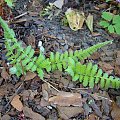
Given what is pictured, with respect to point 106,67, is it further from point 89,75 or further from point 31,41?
point 31,41

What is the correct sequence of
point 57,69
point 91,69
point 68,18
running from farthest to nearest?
point 68,18, point 57,69, point 91,69

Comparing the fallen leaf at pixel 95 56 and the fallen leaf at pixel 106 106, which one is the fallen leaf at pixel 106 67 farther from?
the fallen leaf at pixel 106 106

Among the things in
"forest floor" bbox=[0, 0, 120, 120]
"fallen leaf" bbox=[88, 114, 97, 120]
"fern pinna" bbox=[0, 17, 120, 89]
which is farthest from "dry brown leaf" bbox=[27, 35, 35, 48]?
"fallen leaf" bbox=[88, 114, 97, 120]

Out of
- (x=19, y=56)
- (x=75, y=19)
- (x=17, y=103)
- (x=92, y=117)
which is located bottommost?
(x=92, y=117)

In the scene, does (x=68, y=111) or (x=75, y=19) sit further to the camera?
(x=75, y=19)

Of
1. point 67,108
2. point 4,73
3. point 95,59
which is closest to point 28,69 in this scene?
point 4,73

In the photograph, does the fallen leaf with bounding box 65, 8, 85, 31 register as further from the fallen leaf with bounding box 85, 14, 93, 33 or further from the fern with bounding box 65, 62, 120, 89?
the fern with bounding box 65, 62, 120, 89

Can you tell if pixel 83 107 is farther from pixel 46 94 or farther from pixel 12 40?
pixel 12 40

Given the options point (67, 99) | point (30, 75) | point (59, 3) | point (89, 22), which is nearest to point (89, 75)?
point (67, 99)
